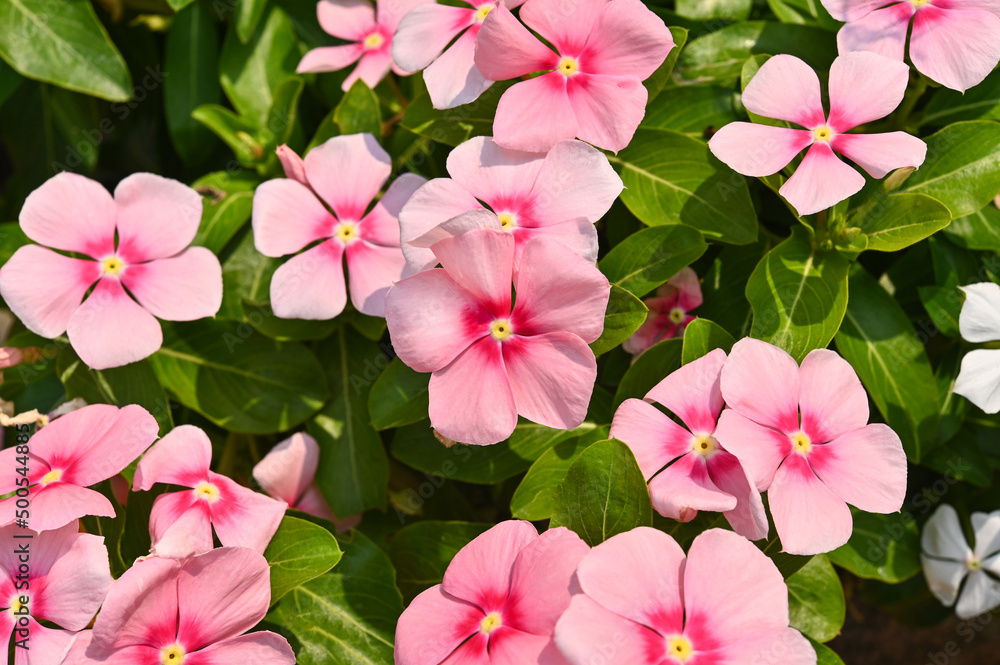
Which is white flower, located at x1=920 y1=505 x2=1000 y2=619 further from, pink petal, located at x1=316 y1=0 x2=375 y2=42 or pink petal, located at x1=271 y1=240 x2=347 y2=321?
pink petal, located at x1=316 y1=0 x2=375 y2=42

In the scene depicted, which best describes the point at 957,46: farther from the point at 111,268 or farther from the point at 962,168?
the point at 111,268

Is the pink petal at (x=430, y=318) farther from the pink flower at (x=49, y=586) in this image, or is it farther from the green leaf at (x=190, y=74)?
the green leaf at (x=190, y=74)

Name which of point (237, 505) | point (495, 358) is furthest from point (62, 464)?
point (495, 358)

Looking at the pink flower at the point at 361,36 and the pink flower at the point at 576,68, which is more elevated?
the pink flower at the point at 576,68

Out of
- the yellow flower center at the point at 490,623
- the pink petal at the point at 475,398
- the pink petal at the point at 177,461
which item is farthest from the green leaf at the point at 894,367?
the pink petal at the point at 177,461

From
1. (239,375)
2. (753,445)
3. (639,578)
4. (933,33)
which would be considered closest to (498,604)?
(639,578)

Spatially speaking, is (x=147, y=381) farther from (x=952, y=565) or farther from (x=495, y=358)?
(x=952, y=565)
